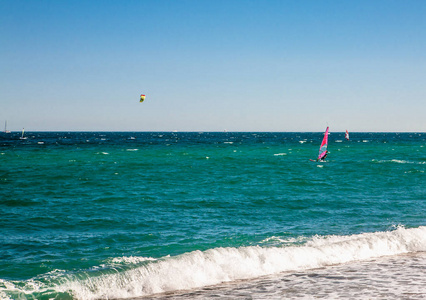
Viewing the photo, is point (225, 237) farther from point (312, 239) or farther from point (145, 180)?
point (145, 180)

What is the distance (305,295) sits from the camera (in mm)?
8812

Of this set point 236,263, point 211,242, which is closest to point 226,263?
point 236,263

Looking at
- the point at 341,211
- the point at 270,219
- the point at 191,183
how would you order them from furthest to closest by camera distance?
the point at 191,183, the point at 341,211, the point at 270,219

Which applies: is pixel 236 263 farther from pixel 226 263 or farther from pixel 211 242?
pixel 211 242

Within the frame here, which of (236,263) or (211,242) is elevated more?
(236,263)

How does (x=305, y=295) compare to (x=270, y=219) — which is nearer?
(x=305, y=295)

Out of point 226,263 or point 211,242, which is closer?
point 226,263

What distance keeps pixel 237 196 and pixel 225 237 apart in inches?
394

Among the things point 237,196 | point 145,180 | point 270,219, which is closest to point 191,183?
point 145,180

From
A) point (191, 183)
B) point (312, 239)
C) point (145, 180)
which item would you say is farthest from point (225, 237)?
point (145, 180)

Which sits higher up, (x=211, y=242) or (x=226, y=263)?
(x=226, y=263)

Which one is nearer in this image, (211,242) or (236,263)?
(236,263)

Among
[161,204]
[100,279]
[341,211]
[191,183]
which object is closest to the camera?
[100,279]

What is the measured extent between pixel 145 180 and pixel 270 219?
54.4 feet
